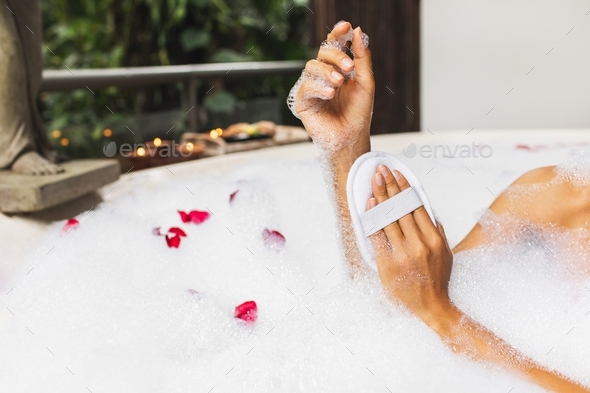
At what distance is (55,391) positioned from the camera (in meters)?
0.93

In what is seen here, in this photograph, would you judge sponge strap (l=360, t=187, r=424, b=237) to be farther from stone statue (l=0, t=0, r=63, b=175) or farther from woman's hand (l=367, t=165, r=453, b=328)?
stone statue (l=0, t=0, r=63, b=175)

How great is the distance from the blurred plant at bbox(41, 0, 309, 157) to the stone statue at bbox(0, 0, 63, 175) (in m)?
2.73

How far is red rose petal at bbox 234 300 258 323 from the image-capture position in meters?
1.10

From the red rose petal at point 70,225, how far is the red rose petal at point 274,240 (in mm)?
393

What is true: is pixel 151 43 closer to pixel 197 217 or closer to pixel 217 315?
pixel 197 217

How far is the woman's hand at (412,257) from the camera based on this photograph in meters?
0.93

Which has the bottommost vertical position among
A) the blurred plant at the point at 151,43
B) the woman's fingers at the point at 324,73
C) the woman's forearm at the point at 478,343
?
the blurred plant at the point at 151,43

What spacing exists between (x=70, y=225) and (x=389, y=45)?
129 inches

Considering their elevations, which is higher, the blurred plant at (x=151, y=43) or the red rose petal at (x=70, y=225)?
the red rose petal at (x=70, y=225)

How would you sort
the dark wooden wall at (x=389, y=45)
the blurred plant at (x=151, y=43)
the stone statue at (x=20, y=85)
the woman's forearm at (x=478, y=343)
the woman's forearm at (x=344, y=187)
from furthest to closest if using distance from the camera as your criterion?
the blurred plant at (x=151, y=43) → the dark wooden wall at (x=389, y=45) → the stone statue at (x=20, y=85) → the woman's forearm at (x=344, y=187) → the woman's forearm at (x=478, y=343)

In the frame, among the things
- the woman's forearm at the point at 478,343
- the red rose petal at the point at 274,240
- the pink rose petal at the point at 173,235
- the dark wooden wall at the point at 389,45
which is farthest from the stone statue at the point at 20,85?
the dark wooden wall at the point at 389,45

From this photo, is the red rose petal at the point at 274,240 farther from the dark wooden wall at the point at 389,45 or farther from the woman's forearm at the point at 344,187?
the dark wooden wall at the point at 389,45

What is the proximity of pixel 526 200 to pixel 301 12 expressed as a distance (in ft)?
14.3

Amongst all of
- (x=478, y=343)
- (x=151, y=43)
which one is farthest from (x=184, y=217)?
(x=151, y=43)
